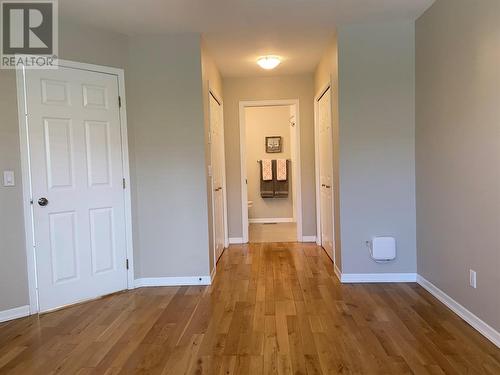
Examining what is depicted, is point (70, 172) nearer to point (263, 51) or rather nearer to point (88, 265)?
point (88, 265)

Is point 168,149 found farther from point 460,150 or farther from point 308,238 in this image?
point 308,238

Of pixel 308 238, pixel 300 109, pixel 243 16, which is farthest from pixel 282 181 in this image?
pixel 243 16

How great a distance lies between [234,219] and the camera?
5.30 metres

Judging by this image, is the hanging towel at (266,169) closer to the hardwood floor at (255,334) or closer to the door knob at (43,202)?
the hardwood floor at (255,334)

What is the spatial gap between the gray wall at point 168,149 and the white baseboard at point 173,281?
6 centimetres

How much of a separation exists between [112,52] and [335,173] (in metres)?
2.40

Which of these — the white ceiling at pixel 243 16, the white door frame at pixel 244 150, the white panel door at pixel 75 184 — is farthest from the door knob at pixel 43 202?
the white door frame at pixel 244 150

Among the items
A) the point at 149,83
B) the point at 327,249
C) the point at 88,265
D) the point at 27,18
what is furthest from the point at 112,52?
the point at 327,249

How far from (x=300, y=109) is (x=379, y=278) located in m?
2.63

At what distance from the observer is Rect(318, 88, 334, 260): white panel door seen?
13.0 feet

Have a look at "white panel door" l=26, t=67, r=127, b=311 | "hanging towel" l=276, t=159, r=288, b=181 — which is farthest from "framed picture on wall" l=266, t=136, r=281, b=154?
"white panel door" l=26, t=67, r=127, b=311

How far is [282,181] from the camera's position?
7.25 metres

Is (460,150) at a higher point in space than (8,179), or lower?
higher

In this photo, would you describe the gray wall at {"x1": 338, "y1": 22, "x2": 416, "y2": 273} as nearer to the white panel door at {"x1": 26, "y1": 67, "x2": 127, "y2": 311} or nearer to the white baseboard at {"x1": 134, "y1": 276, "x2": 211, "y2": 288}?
the white baseboard at {"x1": 134, "y1": 276, "x2": 211, "y2": 288}
